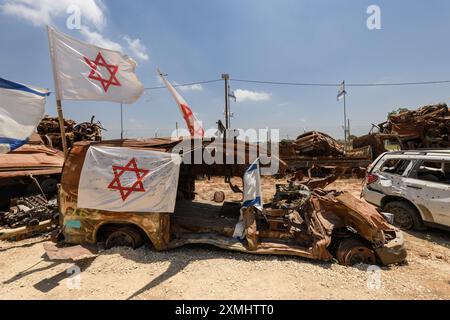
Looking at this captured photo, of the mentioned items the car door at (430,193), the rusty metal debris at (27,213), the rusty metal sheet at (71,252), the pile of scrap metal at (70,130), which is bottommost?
the rusty metal sheet at (71,252)

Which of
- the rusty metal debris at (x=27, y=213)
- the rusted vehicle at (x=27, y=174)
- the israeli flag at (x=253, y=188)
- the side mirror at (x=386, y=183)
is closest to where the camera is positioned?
the israeli flag at (x=253, y=188)

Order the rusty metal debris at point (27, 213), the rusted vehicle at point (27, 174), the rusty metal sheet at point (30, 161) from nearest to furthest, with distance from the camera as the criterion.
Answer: the rusty metal debris at point (27, 213) < the rusted vehicle at point (27, 174) < the rusty metal sheet at point (30, 161)

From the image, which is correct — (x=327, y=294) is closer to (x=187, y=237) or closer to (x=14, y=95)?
(x=187, y=237)

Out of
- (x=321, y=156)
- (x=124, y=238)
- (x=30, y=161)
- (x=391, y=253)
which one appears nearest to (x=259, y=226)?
(x=391, y=253)

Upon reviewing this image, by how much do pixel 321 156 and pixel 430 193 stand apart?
29.7 ft

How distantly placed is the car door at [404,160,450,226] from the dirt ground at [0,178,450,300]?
93 cm

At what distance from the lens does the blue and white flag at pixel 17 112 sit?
4.39 meters

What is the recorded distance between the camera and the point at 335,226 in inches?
180

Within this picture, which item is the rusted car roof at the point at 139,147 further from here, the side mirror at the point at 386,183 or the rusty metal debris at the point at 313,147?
the rusty metal debris at the point at 313,147

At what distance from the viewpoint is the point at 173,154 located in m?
4.71

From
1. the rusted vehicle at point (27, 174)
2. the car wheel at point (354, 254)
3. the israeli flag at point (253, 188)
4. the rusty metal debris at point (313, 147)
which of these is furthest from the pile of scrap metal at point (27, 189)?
the rusty metal debris at point (313, 147)

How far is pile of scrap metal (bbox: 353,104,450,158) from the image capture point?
12.0 meters

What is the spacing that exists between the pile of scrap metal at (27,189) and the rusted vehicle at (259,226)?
4.69ft

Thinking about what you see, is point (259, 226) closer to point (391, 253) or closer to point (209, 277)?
point (209, 277)
